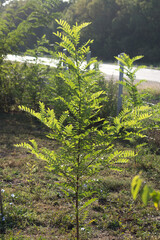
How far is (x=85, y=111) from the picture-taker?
2.26 m

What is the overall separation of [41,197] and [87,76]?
204 centimetres

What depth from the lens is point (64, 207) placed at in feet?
11.6

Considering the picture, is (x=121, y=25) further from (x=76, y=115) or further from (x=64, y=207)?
(x=76, y=115)

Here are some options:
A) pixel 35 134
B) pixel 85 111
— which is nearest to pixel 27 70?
pixel 35 134

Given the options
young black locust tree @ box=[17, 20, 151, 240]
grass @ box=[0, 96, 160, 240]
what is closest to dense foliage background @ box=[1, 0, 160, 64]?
grass @ box=[0, 96, 160, 240]

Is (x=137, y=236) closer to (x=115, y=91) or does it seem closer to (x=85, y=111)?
(x=85, y=111)

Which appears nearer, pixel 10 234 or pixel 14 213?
pixel 10 234

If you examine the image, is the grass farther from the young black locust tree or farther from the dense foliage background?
the dense foliage background

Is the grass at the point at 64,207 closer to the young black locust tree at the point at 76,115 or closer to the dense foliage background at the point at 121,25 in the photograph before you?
the young black locust tree at the point at 76,115

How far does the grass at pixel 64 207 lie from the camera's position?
3.03 m

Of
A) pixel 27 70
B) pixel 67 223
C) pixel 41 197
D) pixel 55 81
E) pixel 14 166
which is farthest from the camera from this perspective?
pixel 27 70

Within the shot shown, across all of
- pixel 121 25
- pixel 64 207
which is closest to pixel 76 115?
pixel 64 207

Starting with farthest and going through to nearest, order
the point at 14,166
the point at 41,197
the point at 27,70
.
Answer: the point at 27,70
the point at 14,166
the point at 41,197

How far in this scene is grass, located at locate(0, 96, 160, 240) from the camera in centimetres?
303
